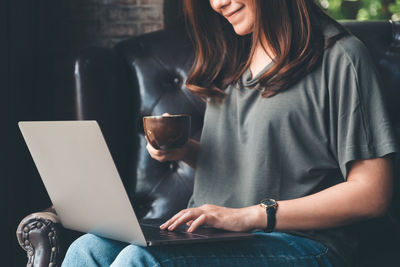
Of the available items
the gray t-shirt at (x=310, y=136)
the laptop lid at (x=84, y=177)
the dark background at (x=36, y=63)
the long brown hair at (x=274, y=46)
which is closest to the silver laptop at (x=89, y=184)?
the laptop lid at (x=84, y=177)

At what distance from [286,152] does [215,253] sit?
34 cm

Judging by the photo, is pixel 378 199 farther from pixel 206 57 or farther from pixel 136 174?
pixel 136 174

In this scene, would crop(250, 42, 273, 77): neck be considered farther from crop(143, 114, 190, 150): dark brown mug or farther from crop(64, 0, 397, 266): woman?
crop(143, 114, 190, 150): dark brown mug

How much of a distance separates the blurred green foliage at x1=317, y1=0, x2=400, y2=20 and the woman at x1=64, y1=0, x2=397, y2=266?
11.0 feet

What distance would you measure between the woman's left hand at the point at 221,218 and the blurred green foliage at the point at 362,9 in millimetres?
3706

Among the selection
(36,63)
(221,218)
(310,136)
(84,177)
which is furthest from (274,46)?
(36,63)

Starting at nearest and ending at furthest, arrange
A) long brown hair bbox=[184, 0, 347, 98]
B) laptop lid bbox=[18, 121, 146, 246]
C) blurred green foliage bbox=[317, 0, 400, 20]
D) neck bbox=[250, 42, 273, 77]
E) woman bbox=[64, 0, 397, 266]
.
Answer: laptop lid bbox=[18, 121, 146, 246] → woman bbox=[64, 0, 397, 266] → long brown hair bbox=[184, 0, 347, 98] → neck bbox=[250, 42, 273, 77] → blurred green foliage bbox=[317, 0, 400, 20]

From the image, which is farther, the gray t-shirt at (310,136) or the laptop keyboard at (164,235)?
the gray t-shirt at (310,136)

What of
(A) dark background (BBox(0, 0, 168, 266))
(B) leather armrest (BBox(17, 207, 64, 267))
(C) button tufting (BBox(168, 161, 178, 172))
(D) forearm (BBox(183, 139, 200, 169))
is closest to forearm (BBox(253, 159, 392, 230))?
(D) forearm (BBox(183, 139, 200, 169))

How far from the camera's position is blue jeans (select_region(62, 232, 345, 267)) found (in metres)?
0.93

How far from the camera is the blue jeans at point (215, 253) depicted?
36.6 inches

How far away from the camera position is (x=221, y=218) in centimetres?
100

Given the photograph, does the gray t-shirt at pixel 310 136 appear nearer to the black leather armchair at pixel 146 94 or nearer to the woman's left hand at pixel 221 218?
the woman's left hand at pixel 221 218

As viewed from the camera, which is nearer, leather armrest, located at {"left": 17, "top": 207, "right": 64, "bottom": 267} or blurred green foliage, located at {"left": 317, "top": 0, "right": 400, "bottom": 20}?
leather armrest, located at {"left": 17, "top": 207, "right": 64, "bottom": 267}
